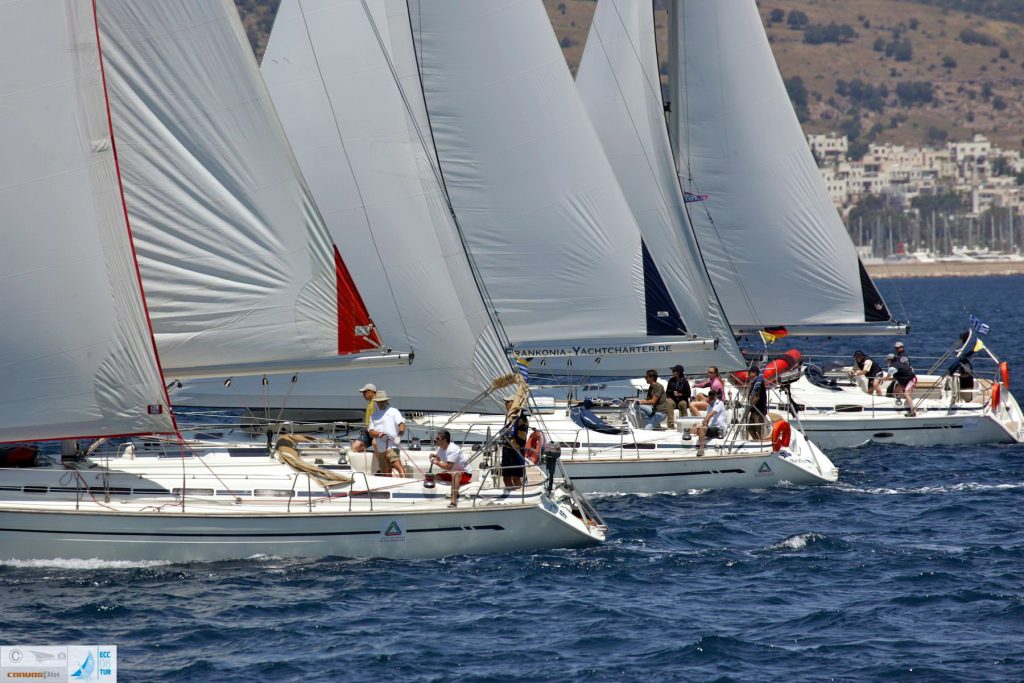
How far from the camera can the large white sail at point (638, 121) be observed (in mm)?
31328

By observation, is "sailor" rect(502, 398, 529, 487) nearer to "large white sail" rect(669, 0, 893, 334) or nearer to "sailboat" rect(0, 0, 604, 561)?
"sailboat" rect(0, 0, 604, 561)

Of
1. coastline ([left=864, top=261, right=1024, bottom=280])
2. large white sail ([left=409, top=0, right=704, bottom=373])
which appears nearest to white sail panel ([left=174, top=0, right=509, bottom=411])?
large white sail ([left=409, top=0, right=704, bottom=373])

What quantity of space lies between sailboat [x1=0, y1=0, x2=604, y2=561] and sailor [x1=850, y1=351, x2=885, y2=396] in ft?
44.9

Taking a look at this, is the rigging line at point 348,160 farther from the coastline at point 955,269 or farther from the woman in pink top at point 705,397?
the coastline at point 955,269

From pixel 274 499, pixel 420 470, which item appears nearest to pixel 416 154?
pixel 420 470

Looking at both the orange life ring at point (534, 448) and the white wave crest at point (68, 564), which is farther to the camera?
the orange life ring at point (534, 448)

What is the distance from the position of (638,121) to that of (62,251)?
17.1m

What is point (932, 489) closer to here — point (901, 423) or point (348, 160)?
point (901, 423)

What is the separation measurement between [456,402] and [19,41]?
27.2 ft

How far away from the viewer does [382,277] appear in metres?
23.3

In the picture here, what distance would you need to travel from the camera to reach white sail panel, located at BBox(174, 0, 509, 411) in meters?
22.8

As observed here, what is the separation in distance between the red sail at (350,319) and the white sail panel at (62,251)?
3.19m

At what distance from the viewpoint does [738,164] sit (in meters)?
34.1

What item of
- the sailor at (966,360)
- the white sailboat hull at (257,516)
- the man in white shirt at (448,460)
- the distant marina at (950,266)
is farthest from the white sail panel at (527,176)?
the distant marina at (950,266)
